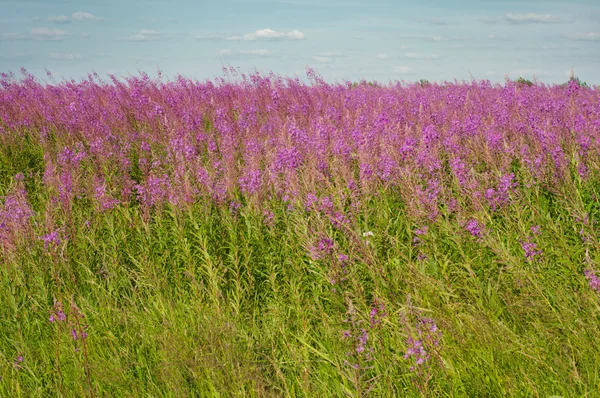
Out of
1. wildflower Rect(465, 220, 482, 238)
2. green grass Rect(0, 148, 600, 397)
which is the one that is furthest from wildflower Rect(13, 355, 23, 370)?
wildflower Rect(465, 220, 482, 238)

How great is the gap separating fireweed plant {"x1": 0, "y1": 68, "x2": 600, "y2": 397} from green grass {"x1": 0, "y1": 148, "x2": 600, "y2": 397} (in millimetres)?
19

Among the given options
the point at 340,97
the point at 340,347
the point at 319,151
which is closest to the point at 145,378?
the point at 340,347

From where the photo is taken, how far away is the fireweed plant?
2.59 m

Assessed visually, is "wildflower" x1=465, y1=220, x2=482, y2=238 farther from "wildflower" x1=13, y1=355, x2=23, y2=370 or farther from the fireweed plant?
"wildflower" x1=13, y1=355, x2=23, y2=370

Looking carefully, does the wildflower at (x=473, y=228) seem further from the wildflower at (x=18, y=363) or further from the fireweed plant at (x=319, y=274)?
the wildflower at (x=18, y=363)

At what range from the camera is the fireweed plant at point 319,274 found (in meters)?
2.59

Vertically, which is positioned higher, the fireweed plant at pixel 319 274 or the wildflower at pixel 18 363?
the fireweed plant at pixel 319 274

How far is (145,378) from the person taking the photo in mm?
3062

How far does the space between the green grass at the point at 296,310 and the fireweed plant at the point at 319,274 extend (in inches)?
0.8

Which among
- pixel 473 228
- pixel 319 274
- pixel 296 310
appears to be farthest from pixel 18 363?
pixel 473 228

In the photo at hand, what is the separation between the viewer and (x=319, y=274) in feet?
11.4

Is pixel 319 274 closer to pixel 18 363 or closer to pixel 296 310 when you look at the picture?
pixel 296 310

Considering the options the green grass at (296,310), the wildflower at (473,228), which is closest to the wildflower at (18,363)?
the green grass at (296,310)

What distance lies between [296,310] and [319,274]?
309 millimetres
